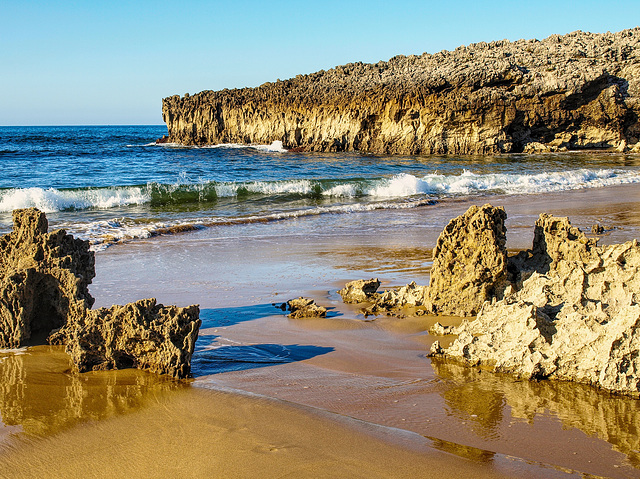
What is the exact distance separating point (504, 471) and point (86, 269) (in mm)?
3388

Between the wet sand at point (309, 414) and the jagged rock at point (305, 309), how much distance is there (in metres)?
0.12

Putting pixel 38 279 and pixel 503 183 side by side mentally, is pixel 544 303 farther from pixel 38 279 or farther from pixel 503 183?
pixel 503 183

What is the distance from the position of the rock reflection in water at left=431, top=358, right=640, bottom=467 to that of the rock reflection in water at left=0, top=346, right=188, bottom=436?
5.06 feet

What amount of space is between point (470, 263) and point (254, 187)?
14147mm

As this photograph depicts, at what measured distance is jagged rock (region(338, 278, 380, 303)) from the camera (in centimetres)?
492

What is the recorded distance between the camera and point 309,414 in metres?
2.73

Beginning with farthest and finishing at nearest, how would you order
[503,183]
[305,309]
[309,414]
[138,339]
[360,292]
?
[503,183] → [360,292] → [305,309] → [138,339] → [309,414]

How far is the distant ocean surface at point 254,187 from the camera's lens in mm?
12305

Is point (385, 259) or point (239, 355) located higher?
point (385, 259)

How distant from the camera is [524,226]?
9.53m

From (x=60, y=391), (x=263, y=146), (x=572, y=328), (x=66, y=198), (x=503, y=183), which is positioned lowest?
(x=60, y=391)

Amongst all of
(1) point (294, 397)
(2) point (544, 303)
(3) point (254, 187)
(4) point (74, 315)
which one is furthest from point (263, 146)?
(1) point (294, 397)

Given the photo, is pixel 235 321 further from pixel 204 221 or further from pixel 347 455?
pixel 204 221

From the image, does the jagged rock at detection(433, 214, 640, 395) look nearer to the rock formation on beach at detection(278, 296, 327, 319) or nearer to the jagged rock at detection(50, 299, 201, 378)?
the rock formation on beach at detection(278, 296, 327, 319)
